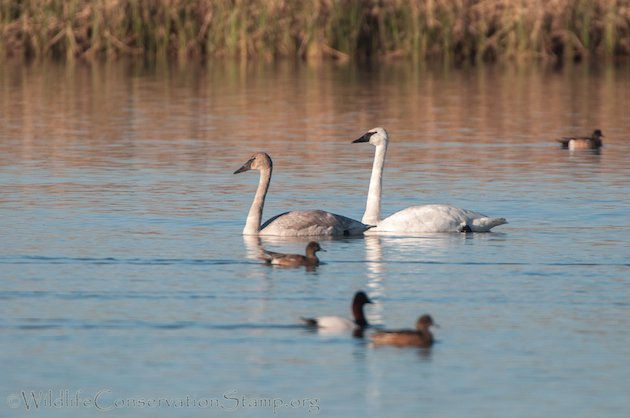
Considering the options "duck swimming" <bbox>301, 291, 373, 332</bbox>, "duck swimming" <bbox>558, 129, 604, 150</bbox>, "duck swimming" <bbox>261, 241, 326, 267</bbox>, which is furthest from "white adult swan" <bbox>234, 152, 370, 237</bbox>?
"duck swimming" <bbox>558, 129, 604, 150</bbox>

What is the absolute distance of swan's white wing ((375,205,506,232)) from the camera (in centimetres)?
1524

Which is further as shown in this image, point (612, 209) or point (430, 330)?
point (612, 209)

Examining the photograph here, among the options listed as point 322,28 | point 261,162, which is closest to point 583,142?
point 261,162

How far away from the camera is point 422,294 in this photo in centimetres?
1234

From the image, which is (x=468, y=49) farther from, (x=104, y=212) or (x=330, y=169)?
(x=104, y=212)

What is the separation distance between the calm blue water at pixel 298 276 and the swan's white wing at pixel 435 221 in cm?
17

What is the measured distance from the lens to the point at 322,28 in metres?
42.2

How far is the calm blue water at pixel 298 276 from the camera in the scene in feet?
31.1

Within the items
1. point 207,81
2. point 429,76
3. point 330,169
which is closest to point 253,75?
point 207,81

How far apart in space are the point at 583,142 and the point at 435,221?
9.43 metres

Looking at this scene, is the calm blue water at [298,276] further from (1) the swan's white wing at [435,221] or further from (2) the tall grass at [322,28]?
(2) the tall grass at [322,28]

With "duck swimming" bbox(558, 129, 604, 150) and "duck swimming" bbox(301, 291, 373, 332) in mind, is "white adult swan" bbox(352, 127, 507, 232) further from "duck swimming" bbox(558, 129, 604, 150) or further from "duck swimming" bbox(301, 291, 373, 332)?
"duck swimming" bbox(558, 129, 604, 150)

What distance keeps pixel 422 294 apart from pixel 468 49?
30801mm

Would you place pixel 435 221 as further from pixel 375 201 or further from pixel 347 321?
pixel 347 321
